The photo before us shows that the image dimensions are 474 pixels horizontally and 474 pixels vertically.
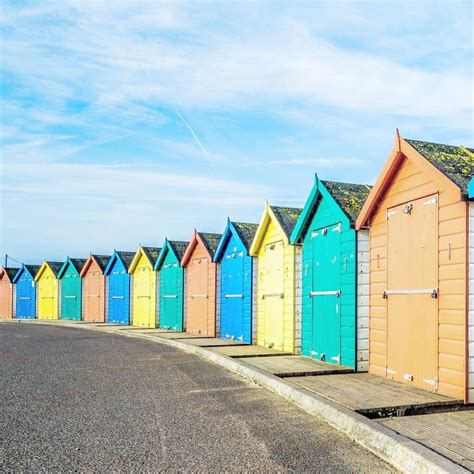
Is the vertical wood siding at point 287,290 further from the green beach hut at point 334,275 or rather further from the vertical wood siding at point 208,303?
the vertical wood siding at point 208,303

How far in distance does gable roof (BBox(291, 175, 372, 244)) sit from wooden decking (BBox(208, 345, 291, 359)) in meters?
2.79

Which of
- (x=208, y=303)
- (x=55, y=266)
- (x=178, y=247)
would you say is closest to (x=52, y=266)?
(x=55, y=266)

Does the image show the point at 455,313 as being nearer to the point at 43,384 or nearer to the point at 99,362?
the point at 43,384

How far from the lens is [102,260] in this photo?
3175 centimetres

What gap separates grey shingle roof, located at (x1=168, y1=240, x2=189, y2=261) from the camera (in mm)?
23767

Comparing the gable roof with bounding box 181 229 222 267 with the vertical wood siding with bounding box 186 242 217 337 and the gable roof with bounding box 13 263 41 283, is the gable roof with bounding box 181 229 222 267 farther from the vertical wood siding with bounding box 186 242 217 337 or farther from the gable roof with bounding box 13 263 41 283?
the gable roof with bounding box 13 263 41 283

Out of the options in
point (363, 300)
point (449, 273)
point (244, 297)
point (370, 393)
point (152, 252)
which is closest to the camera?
point (449, 273)

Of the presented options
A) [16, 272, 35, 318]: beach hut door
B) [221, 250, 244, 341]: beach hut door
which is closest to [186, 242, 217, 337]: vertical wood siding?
[221, 250, 244, 341]: beach hut door

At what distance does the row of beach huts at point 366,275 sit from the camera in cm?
832

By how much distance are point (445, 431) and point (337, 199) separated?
255 inches

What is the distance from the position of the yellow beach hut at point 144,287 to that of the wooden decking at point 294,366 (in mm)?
13605

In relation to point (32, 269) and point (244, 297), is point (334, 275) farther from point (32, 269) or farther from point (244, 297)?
point (32, 269)

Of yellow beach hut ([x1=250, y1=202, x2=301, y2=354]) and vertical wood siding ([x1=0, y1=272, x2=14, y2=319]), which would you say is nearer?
yellow beach hut ([x1=250, y1=202, x2=301, y2=354])

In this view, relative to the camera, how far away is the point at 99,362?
13.3 meters
